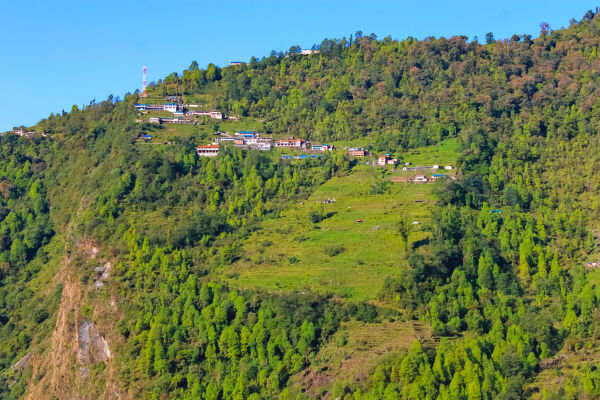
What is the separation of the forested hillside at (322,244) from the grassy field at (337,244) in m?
0.22

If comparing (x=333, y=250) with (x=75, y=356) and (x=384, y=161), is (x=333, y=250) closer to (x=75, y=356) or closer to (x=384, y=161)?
(x=384, y=161)

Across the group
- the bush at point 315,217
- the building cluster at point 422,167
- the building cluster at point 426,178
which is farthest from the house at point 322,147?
the bush at point 315,217

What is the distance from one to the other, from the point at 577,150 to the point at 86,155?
46.5 metres

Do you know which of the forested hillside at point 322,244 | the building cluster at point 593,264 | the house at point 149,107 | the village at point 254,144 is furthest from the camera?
the house at point 149,107

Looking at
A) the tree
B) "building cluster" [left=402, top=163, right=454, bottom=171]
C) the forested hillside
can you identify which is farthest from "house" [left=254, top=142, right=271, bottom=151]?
the tree

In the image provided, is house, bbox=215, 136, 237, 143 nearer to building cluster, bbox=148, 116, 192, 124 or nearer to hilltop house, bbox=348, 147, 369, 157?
building cluster, bbox=148, 116, 192, 124

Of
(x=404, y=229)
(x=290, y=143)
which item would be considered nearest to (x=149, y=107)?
(x=290, y=143)

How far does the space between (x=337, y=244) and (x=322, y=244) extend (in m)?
1.14

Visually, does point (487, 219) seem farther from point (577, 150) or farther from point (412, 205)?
point (577, 150)

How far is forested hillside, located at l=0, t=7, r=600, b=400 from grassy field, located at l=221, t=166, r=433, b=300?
0.73 ft

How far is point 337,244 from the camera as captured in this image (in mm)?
68625

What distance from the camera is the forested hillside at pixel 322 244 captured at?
2210 inches

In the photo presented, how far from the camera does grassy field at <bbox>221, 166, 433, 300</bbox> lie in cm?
6347

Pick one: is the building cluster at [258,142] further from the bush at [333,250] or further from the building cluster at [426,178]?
the bush at [333,250]
